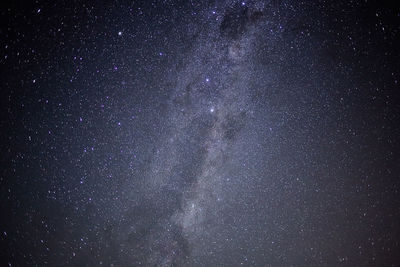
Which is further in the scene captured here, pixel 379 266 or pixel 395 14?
pixel 379 266

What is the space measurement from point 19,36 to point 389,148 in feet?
8.88

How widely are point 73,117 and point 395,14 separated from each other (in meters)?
2.20

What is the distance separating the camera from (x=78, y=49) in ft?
3.20

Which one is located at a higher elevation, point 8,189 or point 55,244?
point 8,189

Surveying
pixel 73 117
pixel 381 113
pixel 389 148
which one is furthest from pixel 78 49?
pixel 389 148

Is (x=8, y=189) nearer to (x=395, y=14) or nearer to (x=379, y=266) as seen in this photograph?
(x=395, y=14)

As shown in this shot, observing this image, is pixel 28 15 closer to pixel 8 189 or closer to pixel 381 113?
pixel 8 189

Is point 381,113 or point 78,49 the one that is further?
point 381,113

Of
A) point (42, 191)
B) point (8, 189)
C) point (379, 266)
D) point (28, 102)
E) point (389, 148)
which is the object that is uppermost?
point (28, 102)

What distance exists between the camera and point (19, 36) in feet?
2.99

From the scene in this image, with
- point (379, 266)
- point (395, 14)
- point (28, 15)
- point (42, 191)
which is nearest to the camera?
point (28, 15)

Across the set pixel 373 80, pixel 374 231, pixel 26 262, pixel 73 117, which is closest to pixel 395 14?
pixel 373 80

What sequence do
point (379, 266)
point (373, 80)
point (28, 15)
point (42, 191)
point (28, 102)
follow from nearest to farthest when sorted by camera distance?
point (28, 15)
point (28, 102)
point (42, 191)
point (373, 80)
point (379, 266)

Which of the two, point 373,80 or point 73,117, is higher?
point 73,117
